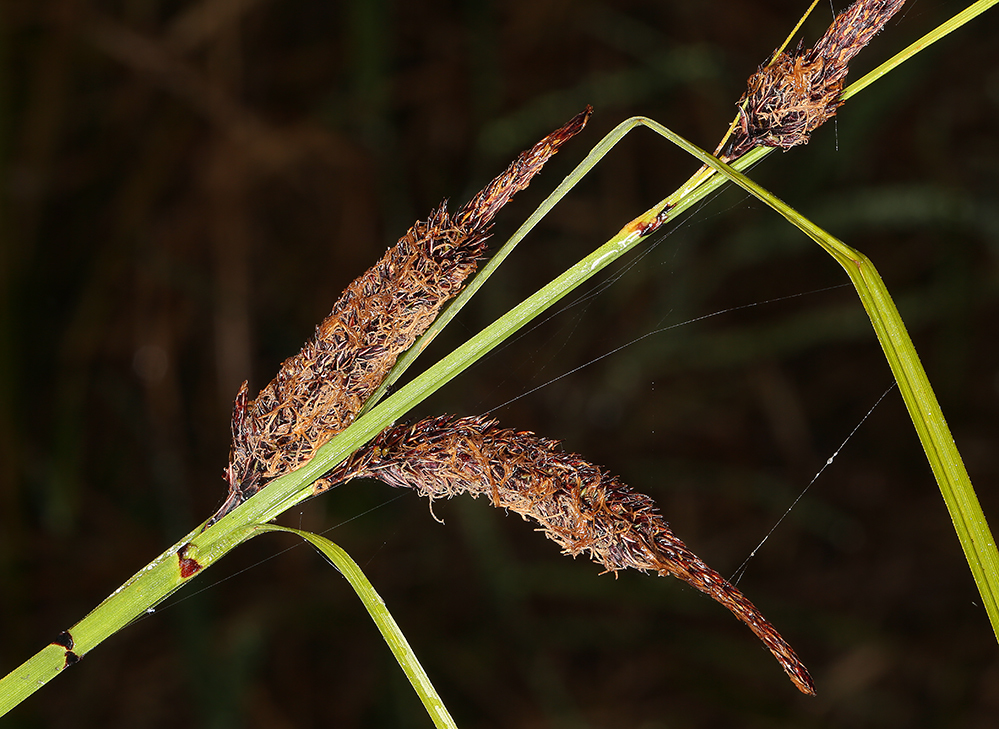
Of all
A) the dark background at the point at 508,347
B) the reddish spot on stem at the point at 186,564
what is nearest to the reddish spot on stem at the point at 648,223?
the reddish spot on stem at the point at 186,564

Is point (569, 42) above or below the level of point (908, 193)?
above

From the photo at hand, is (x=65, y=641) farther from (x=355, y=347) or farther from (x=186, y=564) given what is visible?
(x=355, y=347)

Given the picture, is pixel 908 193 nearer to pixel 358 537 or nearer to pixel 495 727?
pixel 358 537

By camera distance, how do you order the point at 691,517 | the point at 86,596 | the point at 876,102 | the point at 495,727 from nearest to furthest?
the point at 876,102
the point at 86,596
the point at 495,727
the point at 691,517

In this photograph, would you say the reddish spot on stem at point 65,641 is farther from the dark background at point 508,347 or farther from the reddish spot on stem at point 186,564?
the dark background at point 508,347

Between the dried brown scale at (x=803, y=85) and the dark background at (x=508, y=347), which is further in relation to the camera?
the dark background at (x=508, y=347)

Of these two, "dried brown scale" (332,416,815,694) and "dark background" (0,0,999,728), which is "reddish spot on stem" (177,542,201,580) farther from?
"dark background" (0,0,999,728)

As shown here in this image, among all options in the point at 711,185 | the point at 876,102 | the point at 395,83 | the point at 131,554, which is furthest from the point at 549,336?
the point at 711,185
